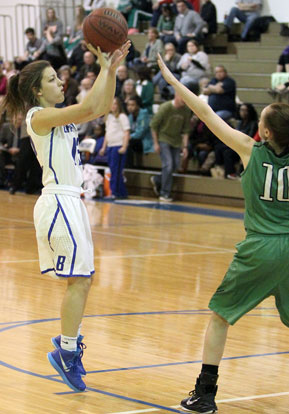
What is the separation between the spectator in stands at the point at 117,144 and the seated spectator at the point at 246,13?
4.34 metres

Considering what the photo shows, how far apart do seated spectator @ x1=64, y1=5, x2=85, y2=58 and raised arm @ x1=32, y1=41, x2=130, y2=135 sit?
53.3ft

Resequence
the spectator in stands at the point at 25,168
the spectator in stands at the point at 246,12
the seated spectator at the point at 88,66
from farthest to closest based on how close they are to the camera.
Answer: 1. the spectator in stands at the point at 246,12
2. the seated spectator at the point at 88,66
3. the spectator in stands at the point at 25,168

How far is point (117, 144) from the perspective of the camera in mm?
15695

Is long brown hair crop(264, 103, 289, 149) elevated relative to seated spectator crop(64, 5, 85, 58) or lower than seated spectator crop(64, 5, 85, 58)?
elevated

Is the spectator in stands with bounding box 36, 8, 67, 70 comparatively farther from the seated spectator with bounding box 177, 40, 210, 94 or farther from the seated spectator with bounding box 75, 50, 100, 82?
the seated spectator with bounding box 177, 40, 210, 94

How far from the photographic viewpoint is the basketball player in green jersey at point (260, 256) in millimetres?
4227

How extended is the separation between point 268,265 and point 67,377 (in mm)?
1216

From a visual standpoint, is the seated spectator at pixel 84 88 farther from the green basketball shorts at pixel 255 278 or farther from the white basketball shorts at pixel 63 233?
the green basketball shorts at pixel 255 278

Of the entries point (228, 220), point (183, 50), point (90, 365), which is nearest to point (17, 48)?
point (183, 50)

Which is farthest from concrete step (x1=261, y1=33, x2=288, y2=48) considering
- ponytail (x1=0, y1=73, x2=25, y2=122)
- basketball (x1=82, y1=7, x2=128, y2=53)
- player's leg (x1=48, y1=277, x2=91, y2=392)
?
player's leg (x1=48, y1=277, x2=91, y2=392)

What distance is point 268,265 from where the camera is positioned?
13.8 ft

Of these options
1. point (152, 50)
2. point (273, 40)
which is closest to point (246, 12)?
point (273, 40)

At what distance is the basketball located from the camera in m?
4.96

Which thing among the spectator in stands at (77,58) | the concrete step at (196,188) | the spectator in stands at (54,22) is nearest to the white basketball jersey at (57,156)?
the concrete step at (196,188)
